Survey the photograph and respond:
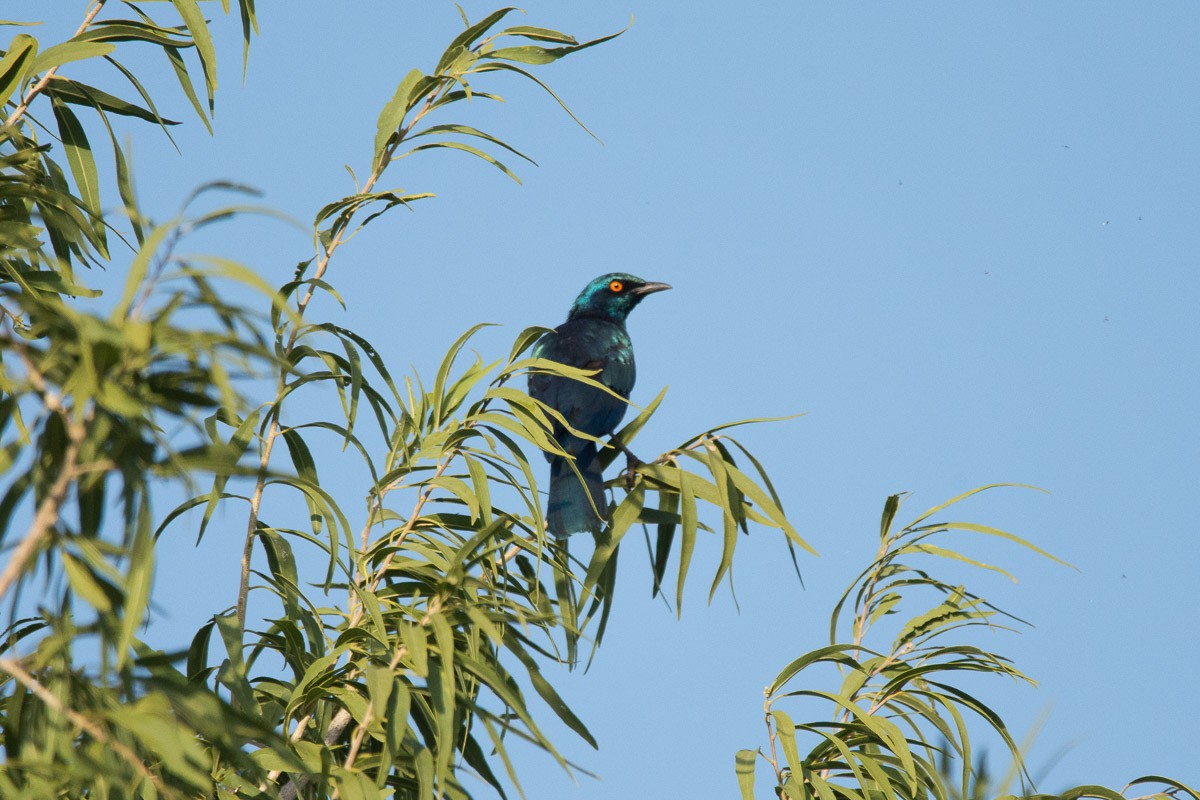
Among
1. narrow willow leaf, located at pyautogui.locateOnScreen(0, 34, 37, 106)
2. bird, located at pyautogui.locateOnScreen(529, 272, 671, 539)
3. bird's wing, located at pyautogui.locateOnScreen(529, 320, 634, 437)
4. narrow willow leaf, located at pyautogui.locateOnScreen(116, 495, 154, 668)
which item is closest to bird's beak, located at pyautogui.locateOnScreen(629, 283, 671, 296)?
bird, located at pyautogui.locateOnScreen(529, 272, 671, 539)

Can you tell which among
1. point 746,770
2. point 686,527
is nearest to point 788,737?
point 746,770

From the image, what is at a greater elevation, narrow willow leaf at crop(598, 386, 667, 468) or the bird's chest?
the bird's chest

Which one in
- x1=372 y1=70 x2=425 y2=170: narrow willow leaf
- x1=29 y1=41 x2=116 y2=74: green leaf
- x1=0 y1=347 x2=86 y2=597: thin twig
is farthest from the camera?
x1=372 y1=70 x2=425 y2=170: narrow willow leaf

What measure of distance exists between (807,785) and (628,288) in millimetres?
4624

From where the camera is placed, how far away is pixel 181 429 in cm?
173

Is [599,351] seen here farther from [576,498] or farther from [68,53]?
[68,53]

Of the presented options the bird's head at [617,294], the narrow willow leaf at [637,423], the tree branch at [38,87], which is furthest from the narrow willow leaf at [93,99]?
the bird's head at [617,294]

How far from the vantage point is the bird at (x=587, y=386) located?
427 centimetres

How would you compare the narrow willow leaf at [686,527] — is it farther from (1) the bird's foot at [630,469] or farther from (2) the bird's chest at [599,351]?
(2) the bird's chest at [599,351]

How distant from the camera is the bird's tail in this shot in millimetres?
4203

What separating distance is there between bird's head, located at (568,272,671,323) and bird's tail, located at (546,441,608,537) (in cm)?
296

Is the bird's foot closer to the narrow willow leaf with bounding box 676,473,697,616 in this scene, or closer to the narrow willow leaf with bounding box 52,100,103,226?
the narrow willow leaf with bounding box 676,473,697,616

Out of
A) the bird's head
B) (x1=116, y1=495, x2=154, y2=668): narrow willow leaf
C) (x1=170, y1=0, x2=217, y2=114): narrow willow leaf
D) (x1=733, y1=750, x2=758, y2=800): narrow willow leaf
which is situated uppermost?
the bird's head

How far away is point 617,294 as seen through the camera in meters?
7.65
